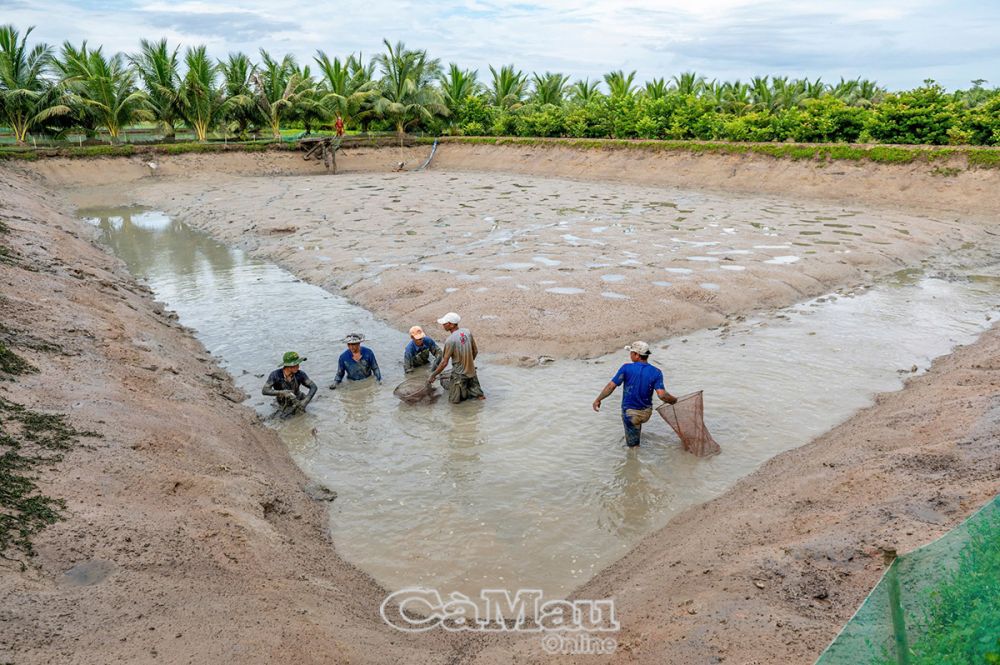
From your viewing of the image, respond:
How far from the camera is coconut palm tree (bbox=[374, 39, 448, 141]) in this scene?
4141 cm

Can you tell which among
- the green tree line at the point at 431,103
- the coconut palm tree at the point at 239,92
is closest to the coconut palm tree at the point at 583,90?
the green tree line at the point at 431,103

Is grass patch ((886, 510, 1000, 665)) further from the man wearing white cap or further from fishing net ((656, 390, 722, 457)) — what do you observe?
the man wearing white cap

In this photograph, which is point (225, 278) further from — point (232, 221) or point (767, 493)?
point (767, 493)

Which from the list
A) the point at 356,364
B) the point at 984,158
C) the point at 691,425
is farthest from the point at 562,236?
the point at 984,158

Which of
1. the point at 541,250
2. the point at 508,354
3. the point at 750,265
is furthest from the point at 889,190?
the point at 508,354

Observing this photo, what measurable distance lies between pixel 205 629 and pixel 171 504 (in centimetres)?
189

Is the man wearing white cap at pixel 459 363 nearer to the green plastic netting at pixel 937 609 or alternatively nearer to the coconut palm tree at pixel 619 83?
the green plastic netting at pixel 937 609

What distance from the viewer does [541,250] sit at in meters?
18.0

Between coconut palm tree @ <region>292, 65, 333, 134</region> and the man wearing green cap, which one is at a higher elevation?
coconut palm tree @ <region>292, 65, 333, 134</region>

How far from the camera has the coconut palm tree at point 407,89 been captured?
41406 millimetres

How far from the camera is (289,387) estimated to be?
961 centimetres

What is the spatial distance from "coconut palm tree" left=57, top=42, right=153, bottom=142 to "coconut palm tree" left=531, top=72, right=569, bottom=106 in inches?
967

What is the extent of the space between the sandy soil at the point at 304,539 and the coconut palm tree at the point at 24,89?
101 ft

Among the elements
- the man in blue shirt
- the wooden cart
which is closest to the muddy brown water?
the man in blue shirt
